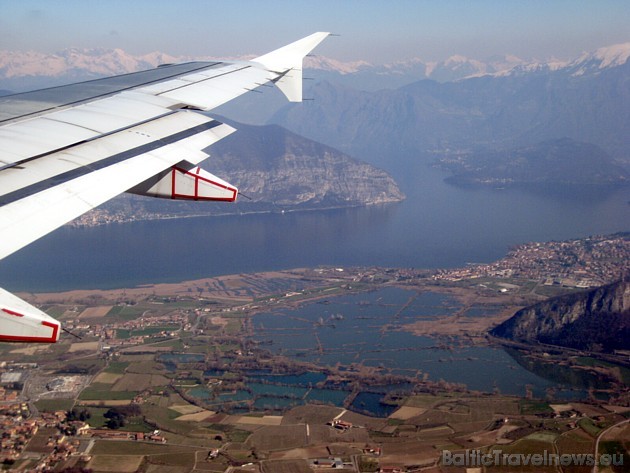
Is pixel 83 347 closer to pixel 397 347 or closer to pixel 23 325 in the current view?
pixel 397 347

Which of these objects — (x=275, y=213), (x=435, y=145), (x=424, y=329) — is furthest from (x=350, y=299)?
(x=435, y=145)

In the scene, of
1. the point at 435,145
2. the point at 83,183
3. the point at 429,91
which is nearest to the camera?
the point at 83,183

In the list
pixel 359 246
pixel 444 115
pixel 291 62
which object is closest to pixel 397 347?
pixel 291 62

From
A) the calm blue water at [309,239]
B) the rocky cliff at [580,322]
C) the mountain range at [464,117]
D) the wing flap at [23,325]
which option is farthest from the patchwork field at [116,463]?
the mountain range at [464,117]

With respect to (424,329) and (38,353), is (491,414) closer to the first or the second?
(424,329)

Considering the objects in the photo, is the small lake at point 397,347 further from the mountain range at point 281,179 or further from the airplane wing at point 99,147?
the mountain range at point 281,179

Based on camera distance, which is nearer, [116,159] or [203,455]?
[116,159]
